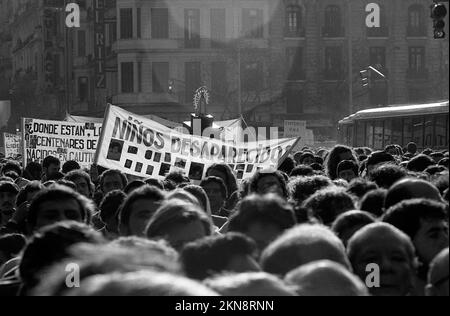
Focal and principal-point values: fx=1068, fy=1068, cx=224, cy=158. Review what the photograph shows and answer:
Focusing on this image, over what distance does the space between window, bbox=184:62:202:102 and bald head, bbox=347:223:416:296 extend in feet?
185

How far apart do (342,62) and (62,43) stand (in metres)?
20.6

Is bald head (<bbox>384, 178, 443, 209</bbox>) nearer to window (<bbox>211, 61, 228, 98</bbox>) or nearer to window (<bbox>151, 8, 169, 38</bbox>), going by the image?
window (<bbox>211, 61, 228, 98</bbox>)

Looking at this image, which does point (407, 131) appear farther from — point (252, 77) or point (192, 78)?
point (192, 78)

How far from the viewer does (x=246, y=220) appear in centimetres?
472

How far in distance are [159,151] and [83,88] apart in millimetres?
56864

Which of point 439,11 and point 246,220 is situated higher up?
point 439,11

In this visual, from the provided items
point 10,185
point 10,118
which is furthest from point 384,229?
point 10,118

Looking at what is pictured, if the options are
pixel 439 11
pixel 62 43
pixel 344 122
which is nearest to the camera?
pixel 439 11

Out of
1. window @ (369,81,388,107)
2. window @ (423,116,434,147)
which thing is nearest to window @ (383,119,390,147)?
window @ (423,116,434,147)

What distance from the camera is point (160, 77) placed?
61125 mm

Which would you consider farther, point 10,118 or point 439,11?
point 10,118

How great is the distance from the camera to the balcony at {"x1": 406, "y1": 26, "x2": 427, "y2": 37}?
6112 cm
